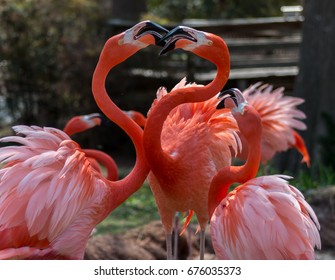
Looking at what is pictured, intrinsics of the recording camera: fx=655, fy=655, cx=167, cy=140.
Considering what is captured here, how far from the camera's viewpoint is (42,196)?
9.73 feet

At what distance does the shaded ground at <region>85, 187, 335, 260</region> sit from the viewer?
4430 millimetres

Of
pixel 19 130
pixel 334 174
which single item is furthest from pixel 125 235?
pixel 334 174

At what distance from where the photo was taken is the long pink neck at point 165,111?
10.6ft

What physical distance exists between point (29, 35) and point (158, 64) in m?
1.80

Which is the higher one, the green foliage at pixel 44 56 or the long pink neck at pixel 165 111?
the long pink neck at pixel 165 111

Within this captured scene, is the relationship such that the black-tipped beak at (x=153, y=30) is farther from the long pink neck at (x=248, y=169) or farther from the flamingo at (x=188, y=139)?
the long pink neck at (x=248, y=169)

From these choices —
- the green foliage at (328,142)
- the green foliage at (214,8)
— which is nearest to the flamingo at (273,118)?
the green foliage at (328,142)

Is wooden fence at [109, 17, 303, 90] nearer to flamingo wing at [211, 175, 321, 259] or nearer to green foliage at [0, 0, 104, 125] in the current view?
green foliage at [0, 0, 104, 125]

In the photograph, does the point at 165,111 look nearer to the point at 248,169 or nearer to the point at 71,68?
the point at 248,169

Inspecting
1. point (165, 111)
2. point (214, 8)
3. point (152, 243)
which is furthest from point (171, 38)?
point (214, 8)

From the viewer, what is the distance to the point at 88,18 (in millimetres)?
9125

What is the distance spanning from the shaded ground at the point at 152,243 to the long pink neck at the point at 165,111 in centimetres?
114

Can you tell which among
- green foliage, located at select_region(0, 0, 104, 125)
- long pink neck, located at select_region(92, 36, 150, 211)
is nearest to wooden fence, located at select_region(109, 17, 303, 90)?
green foliage, located at select_region(0, 0, 104, 125)

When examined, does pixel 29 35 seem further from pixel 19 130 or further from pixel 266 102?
pixel 19 130
